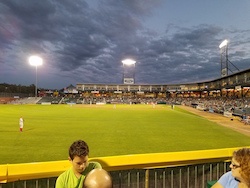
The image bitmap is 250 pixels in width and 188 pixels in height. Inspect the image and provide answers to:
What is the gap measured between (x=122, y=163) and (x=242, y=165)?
1961 millimetres

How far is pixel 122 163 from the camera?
3.89 metres

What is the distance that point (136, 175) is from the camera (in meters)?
4.11

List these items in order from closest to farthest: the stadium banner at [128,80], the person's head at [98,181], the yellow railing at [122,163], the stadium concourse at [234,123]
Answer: the person's head at [98,181], the yellow railing at [122,163], the stadium concourse at [234,123], the stadium banner at [128,80]

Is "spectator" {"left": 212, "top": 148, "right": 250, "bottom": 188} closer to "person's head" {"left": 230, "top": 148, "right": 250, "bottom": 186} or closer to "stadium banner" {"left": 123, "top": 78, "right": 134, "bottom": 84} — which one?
"person's head" {"left": 230, "top": 148, "right": 250, "bottom": 186}

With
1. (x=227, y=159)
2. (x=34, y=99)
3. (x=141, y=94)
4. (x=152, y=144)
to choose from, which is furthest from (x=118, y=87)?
(x=227, y=159)

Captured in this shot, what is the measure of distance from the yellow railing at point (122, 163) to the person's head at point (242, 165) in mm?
1536

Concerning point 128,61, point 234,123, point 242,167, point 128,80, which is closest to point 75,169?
point 242,167

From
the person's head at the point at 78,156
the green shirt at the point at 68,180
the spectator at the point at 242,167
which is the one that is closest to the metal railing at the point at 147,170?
the green shirt at the point at 68,180

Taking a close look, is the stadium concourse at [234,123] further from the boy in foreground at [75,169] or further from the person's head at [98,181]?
the person's head at [98,181]

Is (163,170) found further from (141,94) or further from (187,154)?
(141,94)

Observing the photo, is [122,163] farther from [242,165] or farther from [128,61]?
[128,61]

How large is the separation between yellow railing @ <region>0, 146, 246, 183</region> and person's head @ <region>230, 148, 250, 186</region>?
154cm

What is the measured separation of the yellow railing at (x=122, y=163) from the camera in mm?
3262

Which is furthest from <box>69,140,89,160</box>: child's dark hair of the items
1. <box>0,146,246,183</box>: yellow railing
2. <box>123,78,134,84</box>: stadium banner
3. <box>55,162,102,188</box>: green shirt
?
<box>123,78,134,84</box>: stadium banner
